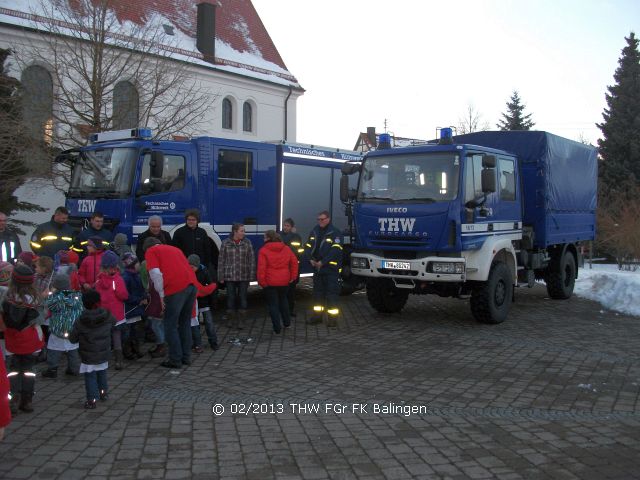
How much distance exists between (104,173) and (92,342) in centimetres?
567

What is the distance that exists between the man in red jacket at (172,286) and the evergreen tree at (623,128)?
125 ft

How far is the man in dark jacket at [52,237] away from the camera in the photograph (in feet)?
31.3

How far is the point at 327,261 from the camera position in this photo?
10562 mm

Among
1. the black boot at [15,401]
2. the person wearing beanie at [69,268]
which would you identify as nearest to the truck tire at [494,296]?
the person wearing beanie at [69,268]

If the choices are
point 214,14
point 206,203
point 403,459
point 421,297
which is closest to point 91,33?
point 206,203

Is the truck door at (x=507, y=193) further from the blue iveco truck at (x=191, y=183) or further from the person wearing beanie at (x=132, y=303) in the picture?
the person wearing beanie at (x=132, y=303)

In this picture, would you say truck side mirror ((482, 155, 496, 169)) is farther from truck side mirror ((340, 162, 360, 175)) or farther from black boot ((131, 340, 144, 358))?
black boot ((131, 340, 144, 358))

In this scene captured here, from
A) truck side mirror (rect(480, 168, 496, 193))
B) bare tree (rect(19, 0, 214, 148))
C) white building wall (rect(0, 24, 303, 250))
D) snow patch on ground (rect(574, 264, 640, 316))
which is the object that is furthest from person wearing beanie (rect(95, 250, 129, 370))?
white building wall (rect(0, 24, 303, 250))

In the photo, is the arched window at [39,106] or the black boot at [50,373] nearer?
the black boot at [50,373]

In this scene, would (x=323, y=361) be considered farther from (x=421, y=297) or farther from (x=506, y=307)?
(x=421, y=297)

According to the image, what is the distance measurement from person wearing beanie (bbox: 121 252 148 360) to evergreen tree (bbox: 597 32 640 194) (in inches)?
1496

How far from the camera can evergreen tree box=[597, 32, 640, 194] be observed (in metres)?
42.1

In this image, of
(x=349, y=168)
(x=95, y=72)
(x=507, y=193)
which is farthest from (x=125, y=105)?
(x=507, y=193)

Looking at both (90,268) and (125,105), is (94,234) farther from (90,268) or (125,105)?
(125,105)
